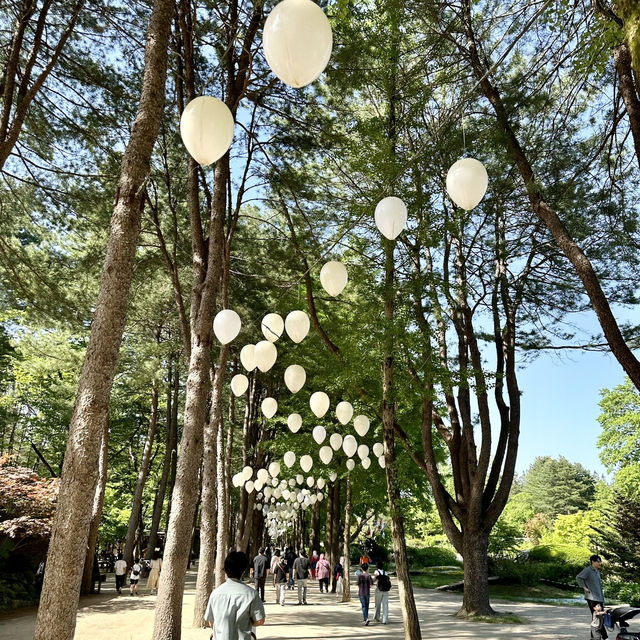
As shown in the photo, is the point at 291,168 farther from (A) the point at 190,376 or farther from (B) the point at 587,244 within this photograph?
(B) the point at 587,244

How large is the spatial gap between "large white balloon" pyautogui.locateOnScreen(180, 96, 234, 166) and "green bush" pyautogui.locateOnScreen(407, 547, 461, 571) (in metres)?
36.9

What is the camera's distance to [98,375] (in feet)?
14.5

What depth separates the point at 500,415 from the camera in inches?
523

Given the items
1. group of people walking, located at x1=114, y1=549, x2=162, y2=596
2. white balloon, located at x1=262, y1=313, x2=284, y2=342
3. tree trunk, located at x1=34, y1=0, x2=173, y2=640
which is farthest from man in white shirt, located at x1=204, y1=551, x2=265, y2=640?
group of people walking, located at x1=114, y1=549, x2=162, y2=596

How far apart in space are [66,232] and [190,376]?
16.5 feet

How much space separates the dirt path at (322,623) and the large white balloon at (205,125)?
333 inches

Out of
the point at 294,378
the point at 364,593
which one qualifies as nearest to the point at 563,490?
the point at 364,593

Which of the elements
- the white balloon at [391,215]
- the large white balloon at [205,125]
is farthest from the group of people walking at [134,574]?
the large white balloon at [205,125]

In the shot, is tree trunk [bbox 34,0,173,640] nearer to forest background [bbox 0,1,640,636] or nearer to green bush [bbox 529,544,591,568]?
forest background [bbox 0,1,640,636]

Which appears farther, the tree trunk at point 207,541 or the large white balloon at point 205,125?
the tree trunk at point 207,541

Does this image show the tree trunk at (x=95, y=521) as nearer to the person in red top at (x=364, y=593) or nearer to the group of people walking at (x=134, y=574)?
the group of people walking at (x=134, y=574)

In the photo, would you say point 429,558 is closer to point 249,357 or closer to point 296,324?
point 249,357

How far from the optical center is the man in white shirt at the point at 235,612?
A: 352cm

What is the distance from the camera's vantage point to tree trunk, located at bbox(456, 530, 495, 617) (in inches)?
480
